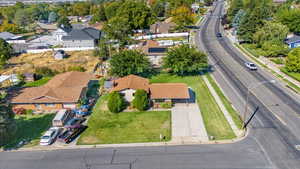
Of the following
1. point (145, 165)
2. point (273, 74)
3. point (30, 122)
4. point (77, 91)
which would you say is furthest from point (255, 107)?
point (30, 122)

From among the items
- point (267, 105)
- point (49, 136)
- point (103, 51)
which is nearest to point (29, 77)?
point (103, 51)

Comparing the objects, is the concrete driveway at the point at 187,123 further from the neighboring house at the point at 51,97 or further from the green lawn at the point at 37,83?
the green lawn at the point at 37,83

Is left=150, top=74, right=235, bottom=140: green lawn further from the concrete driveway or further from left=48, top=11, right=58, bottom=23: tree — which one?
left=48, top=11, right=58, bottom=23: tree

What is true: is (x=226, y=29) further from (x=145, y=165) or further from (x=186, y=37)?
(x=145, y=165)

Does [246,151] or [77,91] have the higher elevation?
[77,91]

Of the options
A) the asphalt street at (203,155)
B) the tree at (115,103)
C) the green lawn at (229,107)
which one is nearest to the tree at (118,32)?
the green lawn at (229,107)

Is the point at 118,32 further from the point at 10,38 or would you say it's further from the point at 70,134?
the point at 10,38

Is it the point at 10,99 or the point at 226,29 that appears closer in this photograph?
the point at 10,99
